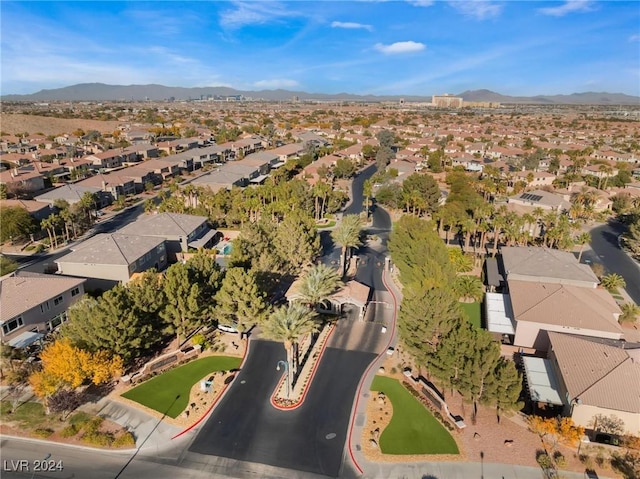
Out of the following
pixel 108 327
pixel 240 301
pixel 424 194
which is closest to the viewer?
pixel 108 327

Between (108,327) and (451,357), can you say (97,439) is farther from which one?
(451,357)

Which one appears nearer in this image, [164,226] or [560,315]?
[560,315]

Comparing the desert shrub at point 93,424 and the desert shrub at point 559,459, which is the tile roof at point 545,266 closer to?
the desert shrub at point 559,459

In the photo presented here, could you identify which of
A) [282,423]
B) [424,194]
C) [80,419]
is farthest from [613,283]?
[80,419]

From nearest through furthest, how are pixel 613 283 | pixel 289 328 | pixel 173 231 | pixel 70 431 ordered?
1. pixel 70 431
2. pixel 289 328
3. pixel 613 283
4. pixel 173 231

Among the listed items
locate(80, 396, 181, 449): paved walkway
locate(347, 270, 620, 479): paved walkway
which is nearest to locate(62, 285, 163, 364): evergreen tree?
locate(80, 396, 181, 449): paved walkway

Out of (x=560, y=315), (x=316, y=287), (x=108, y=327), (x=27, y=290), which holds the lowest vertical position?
(x=560, y=315)
